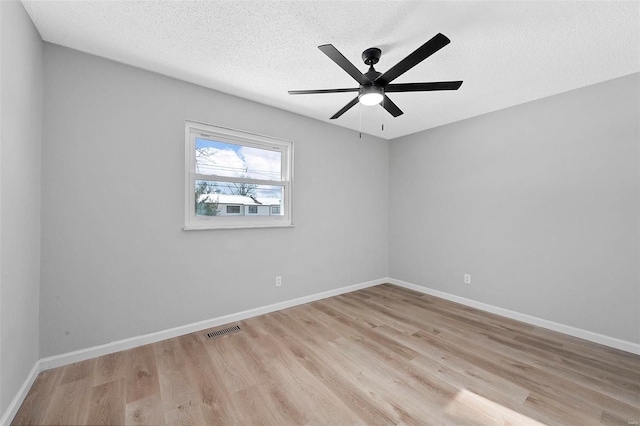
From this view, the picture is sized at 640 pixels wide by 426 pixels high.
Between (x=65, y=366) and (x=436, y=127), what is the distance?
4981 millimetres

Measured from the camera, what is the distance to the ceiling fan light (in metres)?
1.89

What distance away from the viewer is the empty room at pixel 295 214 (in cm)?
163

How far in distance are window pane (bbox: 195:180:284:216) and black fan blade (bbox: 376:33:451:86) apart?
1.90 meters

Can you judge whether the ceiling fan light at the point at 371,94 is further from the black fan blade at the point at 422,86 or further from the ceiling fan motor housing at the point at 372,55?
the ceiling fan motor housing at the point at 372,55

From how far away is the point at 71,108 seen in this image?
2051mm

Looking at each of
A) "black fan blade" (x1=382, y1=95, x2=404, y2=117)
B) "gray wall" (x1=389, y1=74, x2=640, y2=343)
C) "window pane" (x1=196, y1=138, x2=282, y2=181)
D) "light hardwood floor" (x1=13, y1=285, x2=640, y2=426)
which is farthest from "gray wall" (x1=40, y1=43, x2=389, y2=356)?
"gray wall" (x1=389, y1=74, x2=640, y2=343)

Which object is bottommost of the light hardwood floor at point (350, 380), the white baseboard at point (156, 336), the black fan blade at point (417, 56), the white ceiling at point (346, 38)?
the light hardwood floor at point (350, 380)

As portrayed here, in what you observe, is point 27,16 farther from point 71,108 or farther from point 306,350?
point 306,350

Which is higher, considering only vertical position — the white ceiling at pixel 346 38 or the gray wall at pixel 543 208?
the white ceiling at pixel 346 38

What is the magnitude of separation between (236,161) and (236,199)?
0.45 m

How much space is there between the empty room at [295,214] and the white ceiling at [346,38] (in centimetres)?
2

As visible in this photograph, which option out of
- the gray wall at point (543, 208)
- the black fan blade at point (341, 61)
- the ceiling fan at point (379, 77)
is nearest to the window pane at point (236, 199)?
the ceiling fan at point (379, 77)

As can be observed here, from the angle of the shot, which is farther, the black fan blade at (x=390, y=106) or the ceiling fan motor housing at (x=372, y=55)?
the black fan blade at (x=390, y=106)

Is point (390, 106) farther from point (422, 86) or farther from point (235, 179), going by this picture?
point (235, 179)
